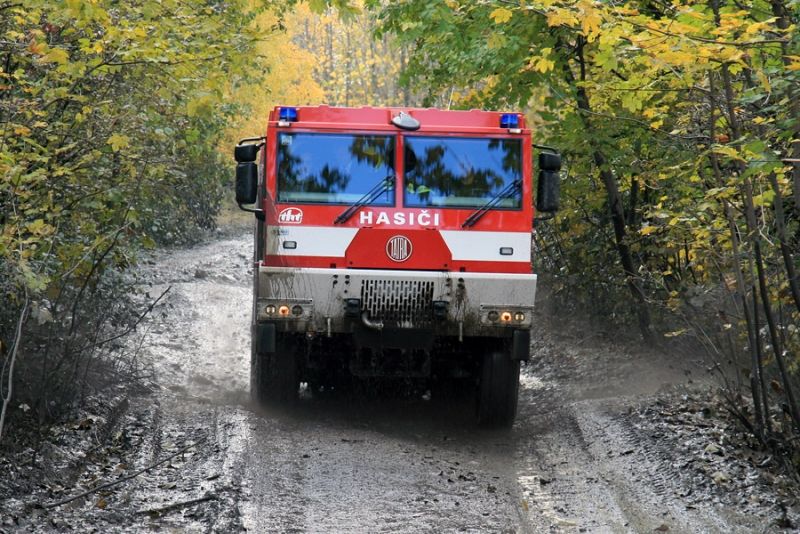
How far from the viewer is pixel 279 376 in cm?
1023

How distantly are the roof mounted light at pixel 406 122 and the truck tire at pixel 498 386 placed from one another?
7.31 feet

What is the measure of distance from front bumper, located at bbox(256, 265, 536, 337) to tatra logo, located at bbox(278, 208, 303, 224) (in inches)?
17.8

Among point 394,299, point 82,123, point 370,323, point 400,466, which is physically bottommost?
point 400,466

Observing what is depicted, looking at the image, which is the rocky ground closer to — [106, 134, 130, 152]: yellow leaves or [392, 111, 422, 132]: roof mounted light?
[106, 134, 130, 152]: yellow leaves

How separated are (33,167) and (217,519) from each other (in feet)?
10.8

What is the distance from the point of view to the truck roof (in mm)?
9867

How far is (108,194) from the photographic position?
9.10 metres

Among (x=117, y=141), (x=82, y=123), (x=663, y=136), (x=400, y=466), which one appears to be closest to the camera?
(x=117, y=141)

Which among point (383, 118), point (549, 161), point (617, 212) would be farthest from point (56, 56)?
point (617, 212)

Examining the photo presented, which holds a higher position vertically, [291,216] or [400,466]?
[291,216]

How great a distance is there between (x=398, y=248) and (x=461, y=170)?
3.18 feet

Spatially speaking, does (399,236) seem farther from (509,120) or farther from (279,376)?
(279,376)

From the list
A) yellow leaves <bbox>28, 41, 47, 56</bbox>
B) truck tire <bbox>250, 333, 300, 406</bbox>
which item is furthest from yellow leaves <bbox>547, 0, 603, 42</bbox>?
truck tire <bbox>250, 333, 300, 406</bbox>

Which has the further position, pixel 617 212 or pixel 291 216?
pixel 617 212
